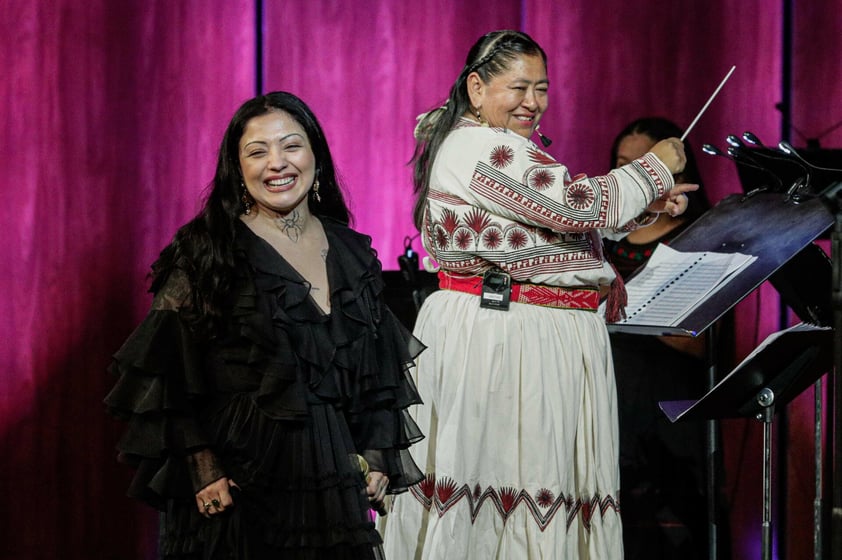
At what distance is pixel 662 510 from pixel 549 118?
1593mm

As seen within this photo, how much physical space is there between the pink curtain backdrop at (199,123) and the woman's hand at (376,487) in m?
1.56

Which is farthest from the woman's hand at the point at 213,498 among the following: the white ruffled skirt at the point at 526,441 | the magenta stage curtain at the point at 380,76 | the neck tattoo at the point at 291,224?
the magenta stage curtain at the point at 380,76

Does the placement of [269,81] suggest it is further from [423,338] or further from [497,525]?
[497,525]

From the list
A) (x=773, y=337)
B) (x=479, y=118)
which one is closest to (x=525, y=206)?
(x=479, y=118)

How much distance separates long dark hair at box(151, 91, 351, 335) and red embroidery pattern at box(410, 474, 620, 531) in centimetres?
84

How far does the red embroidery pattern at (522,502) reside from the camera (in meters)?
2.69

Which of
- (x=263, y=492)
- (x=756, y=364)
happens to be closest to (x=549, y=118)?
(x=756, y=364)

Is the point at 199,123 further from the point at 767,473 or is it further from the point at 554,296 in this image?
the point at 767,473

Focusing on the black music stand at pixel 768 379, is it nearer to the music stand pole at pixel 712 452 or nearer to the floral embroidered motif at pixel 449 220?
the music stand pole at pixel 712 452

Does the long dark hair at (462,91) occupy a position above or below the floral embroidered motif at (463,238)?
above

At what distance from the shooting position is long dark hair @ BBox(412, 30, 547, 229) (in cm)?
283

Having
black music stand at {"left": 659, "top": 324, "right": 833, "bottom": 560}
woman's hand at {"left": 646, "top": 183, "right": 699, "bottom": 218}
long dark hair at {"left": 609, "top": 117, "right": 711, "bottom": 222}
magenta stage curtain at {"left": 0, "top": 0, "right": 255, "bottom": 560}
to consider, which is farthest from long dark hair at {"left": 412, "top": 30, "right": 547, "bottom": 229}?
long dark hair at {"left": 609, "top": 117, "right": 711, "bottom": 222}

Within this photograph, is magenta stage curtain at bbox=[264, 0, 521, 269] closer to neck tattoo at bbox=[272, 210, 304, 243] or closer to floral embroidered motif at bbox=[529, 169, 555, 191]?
floral embroidered motif at bbox=[529, 169, 555, 191]

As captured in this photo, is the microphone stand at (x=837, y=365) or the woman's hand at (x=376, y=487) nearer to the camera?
the microphone stand at (x=837, y=365)
